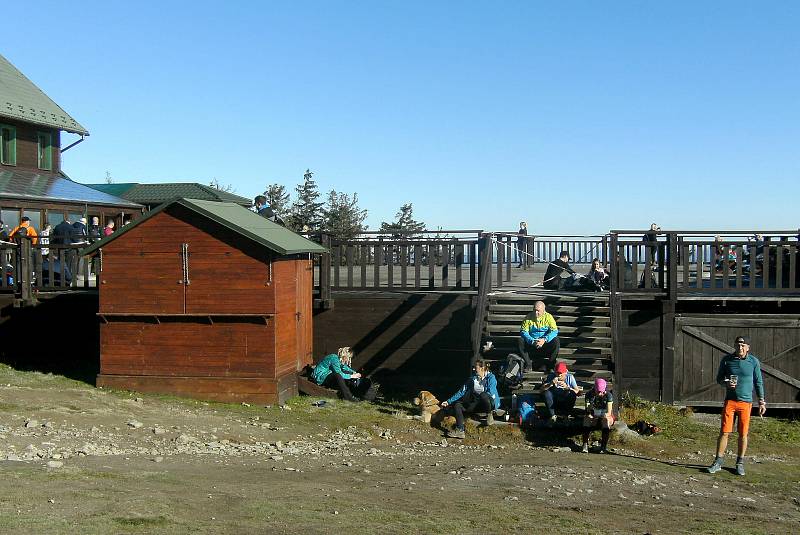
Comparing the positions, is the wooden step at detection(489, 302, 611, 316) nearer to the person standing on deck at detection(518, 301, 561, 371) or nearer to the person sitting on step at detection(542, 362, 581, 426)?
the person standing on deck at detection(518, 301, 561, 371)

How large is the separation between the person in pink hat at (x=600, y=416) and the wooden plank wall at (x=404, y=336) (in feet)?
16.3

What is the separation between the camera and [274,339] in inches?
680

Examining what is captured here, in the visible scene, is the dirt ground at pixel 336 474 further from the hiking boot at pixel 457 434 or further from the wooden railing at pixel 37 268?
the wooden railing at pixel 37 268

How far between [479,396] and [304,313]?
4.85 meters

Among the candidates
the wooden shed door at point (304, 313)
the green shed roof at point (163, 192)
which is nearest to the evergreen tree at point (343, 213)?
the green shed roof at point (163, 192)

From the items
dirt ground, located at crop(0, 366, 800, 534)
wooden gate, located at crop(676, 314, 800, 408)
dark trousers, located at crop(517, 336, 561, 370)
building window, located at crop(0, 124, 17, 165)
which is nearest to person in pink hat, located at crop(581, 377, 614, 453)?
dirt ground, located at crop(0, 366, 800, 534)

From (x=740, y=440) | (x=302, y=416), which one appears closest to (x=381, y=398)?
(x=302, y=416)

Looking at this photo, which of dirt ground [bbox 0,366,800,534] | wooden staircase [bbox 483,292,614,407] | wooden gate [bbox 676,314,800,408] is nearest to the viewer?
dirt ground [bbox 0,366,800,534]

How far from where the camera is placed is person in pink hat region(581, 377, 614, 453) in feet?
47.6

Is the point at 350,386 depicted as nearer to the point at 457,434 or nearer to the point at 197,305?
the point at 197,305

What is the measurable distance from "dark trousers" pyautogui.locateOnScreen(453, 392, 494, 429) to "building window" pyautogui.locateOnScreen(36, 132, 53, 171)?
22.9 metres

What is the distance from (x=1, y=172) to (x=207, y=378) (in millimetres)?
17314

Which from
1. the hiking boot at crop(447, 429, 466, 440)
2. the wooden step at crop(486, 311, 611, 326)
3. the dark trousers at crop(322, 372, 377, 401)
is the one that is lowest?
the hiking boot at crop(447, 429, 466, 440)

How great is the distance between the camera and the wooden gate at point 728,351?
18547 mm
